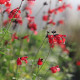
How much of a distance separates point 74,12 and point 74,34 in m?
1.78

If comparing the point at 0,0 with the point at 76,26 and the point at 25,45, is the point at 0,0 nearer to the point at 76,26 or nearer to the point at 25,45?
the point at 25,45

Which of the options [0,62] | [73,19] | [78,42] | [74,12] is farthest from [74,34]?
[0,62]

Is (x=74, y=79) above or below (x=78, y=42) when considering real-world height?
below

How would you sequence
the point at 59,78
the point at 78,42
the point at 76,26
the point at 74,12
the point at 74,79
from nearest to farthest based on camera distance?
the point at 59,78 → the point at 74,79 → the point at 78,42 → the point at 76,26 → the point at 74,12

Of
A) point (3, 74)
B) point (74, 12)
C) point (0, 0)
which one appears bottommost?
point (3, 74)

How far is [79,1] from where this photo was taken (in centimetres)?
702

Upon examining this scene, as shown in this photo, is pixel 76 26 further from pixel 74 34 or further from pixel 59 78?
pixel 59 78

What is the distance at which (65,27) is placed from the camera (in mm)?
7281

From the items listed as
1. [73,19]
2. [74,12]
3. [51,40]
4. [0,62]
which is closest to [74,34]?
[73,19]

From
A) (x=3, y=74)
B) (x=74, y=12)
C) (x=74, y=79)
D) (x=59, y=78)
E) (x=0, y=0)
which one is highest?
(x=0, y=0)

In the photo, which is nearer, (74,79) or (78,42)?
(74,79)

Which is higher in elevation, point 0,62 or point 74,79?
point 0,62

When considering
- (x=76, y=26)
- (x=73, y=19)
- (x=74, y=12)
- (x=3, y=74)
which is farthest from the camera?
(x=74, y=12)

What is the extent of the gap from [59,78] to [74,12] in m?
4.60
